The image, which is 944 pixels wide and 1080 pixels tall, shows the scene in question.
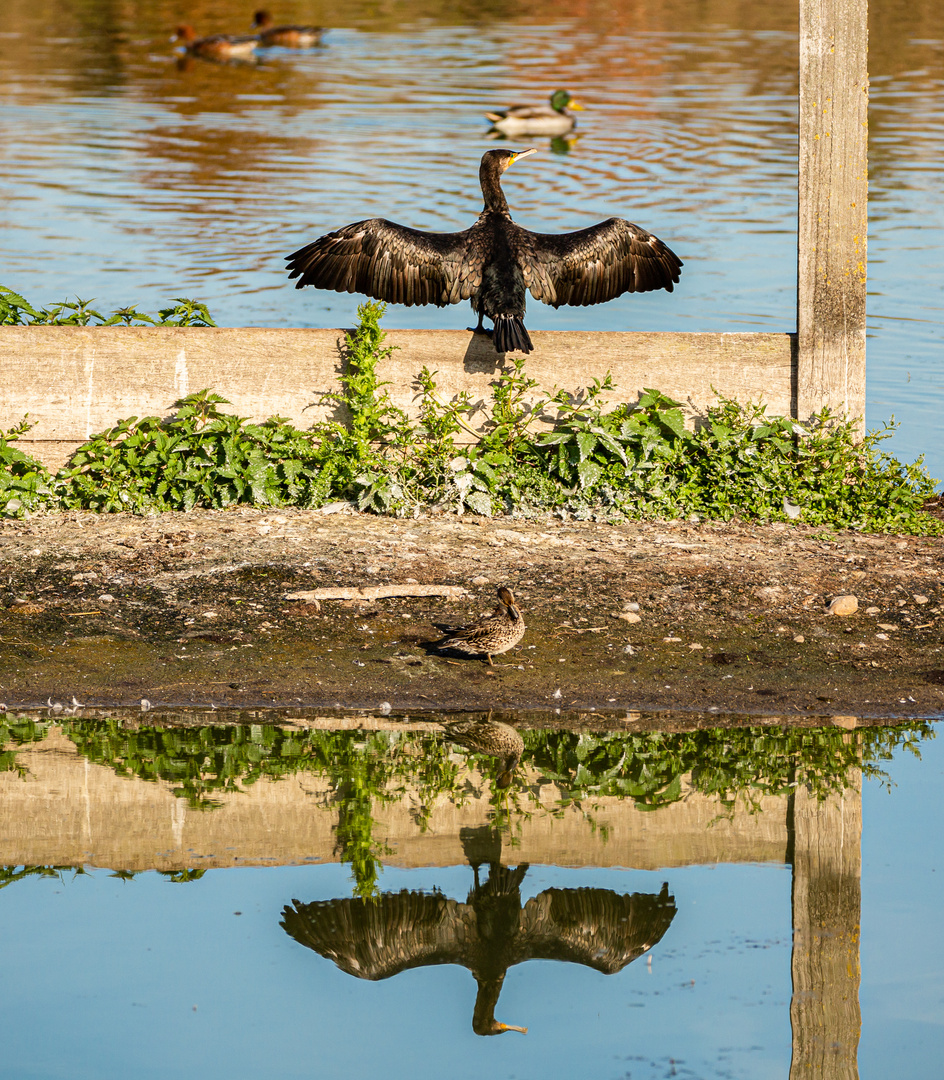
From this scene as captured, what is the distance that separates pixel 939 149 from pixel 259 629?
17232 mm

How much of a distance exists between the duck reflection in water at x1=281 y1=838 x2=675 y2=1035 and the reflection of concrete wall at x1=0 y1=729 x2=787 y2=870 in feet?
0.77

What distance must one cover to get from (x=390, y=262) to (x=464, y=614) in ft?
7.50

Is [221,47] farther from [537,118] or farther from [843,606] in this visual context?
[843,606]

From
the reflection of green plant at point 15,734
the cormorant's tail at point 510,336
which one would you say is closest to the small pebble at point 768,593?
the cormorant's tail at point 510,336

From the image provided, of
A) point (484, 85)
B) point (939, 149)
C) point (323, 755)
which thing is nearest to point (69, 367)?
point (323, 755)

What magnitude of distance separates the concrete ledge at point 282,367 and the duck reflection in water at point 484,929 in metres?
3.82

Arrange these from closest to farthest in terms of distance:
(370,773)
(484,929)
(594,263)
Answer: (484,929)
(370,773)
(594,263)

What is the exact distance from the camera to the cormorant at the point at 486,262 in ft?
25.4

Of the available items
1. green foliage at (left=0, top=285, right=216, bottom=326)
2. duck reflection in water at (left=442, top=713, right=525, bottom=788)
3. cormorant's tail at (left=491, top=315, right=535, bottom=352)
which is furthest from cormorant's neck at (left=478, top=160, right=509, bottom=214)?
duck reflection in water at (left=442, top=713, right=525, bottom=788)

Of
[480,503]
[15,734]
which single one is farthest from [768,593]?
[15,734]

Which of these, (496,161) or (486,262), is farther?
(496,161)

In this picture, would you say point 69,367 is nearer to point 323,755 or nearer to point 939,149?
point 323,755

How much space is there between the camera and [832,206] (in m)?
7.63

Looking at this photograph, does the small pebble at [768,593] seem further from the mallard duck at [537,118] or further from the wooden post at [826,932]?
the mallard duck at [537,118]
